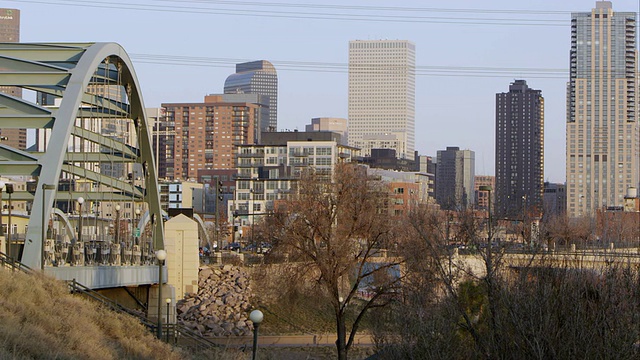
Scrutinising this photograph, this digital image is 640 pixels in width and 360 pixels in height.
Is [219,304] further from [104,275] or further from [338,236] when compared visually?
[104,275]

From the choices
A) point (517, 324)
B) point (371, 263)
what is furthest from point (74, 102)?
point (517, 324)

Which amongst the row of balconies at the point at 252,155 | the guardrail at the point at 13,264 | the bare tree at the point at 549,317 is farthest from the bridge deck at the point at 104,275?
the row of balconies at the point at 252,155

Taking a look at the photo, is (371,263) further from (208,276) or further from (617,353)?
(617,353)

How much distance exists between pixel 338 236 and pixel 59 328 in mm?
22290

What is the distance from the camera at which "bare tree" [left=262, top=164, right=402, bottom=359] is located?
157 ft

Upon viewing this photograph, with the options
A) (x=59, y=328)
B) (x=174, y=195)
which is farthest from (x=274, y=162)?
(x=59, y=328)

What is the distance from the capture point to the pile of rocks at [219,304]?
193 feet

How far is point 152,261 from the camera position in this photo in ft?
176

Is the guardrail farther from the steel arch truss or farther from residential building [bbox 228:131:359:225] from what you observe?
residential building [bbox 228:131:359:225]

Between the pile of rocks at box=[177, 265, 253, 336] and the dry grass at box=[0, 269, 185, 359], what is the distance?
24236 mm

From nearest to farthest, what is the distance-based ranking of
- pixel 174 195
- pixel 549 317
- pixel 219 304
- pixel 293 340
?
1. pixel 549 317
2. pixel 293 340
3. pixel 219 304
4. pixel 174 195

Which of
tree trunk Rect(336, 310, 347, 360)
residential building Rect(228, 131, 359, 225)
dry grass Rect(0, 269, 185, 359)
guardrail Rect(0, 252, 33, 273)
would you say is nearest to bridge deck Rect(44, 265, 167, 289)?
guardrail Rect(0, 252, 33, 273)

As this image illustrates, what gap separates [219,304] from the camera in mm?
63406

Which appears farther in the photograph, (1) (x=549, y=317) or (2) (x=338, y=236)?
(2) (x=338, y=236)
